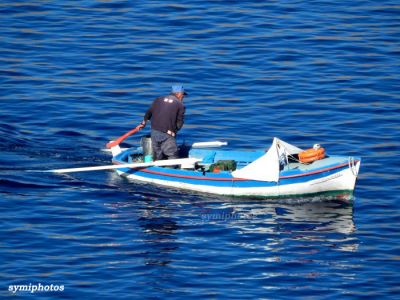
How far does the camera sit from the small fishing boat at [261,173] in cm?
2478

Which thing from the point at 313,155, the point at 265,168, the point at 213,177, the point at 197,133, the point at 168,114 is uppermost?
the point at 168,114

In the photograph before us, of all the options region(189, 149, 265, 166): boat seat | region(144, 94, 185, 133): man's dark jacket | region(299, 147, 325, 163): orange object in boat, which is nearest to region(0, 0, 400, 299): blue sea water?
region(299, 147, 325, 163): orange object in boat

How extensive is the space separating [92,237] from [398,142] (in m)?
9.61

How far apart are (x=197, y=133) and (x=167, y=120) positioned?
395 centimetres

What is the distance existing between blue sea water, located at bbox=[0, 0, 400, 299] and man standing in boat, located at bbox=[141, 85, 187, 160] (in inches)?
44.4

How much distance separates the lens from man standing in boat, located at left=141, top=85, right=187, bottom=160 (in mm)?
25953

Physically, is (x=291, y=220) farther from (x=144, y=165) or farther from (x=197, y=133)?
(x=197, y=133)

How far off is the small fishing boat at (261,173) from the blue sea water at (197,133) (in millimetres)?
285

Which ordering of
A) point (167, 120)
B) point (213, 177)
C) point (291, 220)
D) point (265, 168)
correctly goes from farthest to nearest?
point (167, 120) → point (213, 177) → point (265, 168) → point (291, 220)

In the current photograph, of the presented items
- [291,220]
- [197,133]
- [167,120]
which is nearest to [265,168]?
[291,220]

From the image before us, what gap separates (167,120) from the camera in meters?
26.0

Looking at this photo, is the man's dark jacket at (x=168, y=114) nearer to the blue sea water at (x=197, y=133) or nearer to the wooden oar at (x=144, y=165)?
the wooden oar at (x=144, y=165)

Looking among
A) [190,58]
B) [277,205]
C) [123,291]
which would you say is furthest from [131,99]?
[123,291]

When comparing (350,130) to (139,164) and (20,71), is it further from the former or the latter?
(20,71)
